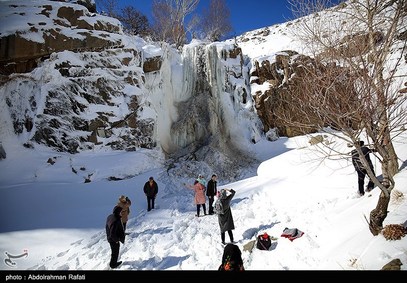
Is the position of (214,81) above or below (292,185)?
above

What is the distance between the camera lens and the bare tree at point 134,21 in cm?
2611

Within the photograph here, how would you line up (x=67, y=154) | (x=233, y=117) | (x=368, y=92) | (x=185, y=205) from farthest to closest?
(x=233, y=117), (x=67, y=154), (x=185, y=205), (x=368, y=92)

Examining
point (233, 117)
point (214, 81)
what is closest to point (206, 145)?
point (233, 117)

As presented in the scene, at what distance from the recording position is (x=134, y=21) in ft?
86.6

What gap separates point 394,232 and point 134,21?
28824mm

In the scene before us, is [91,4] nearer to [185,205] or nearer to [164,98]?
[164,98]

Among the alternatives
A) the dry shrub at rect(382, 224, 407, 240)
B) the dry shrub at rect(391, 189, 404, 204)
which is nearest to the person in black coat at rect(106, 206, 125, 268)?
the dry shrub at rect(382, 224, 407, 240)

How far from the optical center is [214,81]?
18.4 m

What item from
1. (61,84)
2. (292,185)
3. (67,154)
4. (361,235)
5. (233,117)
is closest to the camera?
(361,235)

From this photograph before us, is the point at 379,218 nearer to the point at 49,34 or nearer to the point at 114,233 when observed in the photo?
the point at 114,233

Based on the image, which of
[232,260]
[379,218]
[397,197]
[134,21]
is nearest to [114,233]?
[232,260]

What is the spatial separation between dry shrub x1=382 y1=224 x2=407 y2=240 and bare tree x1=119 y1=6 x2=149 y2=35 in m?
27.2

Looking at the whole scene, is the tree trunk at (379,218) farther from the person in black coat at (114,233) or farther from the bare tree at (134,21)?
the bare tree at (134,21)

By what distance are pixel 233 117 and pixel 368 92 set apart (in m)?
15.3
